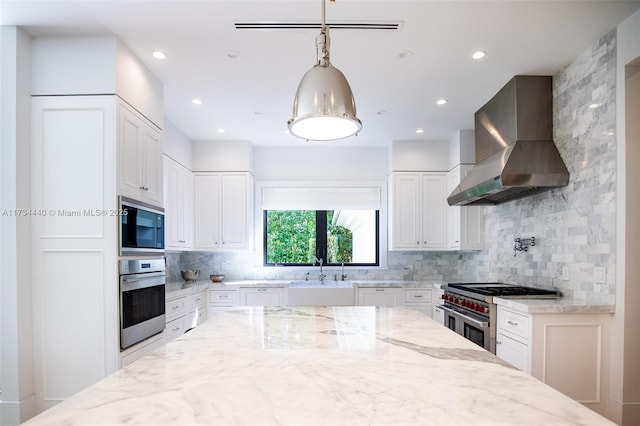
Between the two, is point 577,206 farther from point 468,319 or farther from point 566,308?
point 468,319

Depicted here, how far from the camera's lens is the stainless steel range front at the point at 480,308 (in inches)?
121

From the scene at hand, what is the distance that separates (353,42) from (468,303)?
237 centimetres

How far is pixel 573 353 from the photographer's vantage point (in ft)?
8.55

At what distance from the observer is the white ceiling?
2.26 m

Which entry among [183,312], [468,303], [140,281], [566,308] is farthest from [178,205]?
[566,308]

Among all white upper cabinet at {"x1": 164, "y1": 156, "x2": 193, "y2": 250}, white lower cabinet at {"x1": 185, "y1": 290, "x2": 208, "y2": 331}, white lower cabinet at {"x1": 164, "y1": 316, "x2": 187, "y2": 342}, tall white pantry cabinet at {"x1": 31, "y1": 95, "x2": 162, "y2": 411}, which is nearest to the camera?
tall white pantry cabinet at {"x1": 31, "y1": 95, "x2": 162, "y2": 411}

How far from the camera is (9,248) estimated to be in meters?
2.40

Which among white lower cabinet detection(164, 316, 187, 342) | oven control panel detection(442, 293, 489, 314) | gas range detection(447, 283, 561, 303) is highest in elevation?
gas range detection(447, 283, 561, 303)

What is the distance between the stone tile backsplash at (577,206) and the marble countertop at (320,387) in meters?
1.74

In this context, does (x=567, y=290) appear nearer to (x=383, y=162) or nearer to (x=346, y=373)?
(x=346, y=373)

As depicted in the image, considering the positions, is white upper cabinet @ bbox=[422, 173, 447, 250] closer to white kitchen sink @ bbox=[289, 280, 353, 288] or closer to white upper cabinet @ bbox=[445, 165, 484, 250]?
white upper cabinet @ bbox=[445, 165, 484, 250]

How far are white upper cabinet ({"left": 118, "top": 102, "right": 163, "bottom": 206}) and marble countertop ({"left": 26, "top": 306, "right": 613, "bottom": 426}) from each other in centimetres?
153

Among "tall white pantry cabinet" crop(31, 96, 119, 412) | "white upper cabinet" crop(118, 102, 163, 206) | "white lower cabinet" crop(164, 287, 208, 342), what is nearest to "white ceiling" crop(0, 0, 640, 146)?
"white upper cabinet" crop(118, 102, 163, 206)

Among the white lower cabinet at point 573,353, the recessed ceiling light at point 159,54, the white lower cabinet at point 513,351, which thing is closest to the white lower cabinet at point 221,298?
the recessed ceiling light at point 159,54
